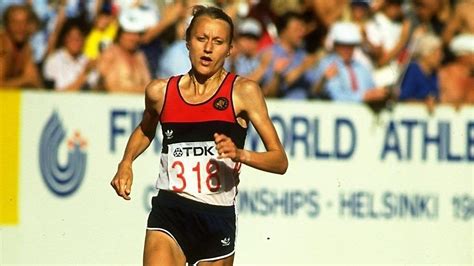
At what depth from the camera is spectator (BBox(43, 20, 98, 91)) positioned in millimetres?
10930

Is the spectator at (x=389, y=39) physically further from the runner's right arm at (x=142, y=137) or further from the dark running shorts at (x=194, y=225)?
the dark running shorts at (x=194, y=225)

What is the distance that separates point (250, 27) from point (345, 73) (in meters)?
1.18

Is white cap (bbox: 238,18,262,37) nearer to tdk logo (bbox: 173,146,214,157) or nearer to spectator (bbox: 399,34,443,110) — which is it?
spectator (bbox: 399,34,443,110)

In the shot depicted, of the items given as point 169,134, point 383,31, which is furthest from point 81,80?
point 169,134

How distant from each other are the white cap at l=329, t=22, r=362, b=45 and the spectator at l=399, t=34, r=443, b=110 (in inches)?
28.9

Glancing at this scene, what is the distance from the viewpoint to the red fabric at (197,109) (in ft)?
21.0

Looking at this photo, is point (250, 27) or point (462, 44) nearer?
point (250, 27)

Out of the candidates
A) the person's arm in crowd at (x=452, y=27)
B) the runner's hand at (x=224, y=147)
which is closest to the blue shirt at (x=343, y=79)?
the person's arm in crowd at (x=452, y=27)

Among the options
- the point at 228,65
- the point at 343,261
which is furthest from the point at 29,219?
the point at 343,261

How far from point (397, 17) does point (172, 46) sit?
8.50 ft

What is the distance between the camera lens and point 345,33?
11.7 meters

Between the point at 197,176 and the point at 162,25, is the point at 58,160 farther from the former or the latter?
the point at 197,176

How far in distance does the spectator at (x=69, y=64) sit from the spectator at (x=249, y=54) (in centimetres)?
153

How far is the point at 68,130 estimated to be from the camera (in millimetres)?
11148
